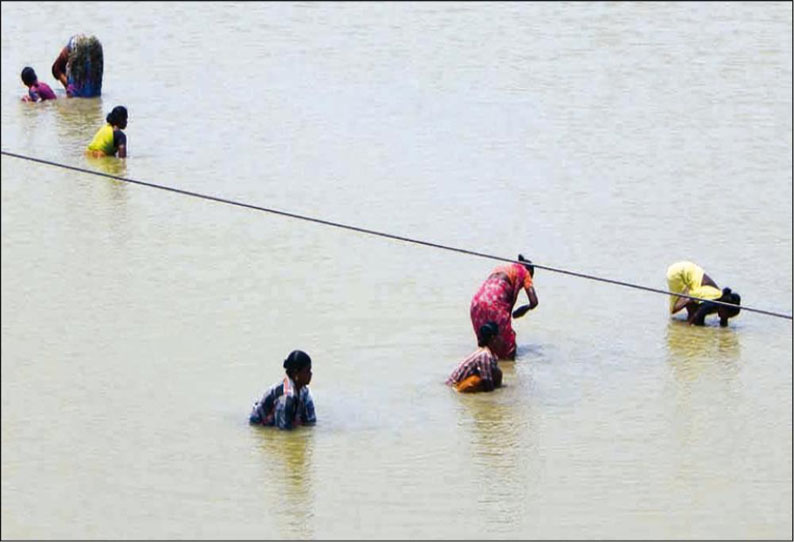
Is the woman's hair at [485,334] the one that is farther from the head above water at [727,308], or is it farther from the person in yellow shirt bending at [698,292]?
the head above water at [727,308]

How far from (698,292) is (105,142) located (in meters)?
6.51

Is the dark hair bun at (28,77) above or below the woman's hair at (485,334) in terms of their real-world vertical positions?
above

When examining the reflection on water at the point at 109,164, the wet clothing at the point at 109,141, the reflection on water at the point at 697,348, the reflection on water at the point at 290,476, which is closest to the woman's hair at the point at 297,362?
the reflection on water at the point at 290,476

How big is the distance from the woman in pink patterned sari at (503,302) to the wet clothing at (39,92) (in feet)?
29.0

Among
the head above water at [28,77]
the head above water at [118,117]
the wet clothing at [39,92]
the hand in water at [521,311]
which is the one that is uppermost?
the head above water at [28,77]

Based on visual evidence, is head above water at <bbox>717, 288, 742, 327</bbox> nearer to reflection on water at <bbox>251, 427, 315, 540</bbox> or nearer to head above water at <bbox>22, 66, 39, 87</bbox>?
reflection on water at <bbox>251, 427, 315, 540</bbox>

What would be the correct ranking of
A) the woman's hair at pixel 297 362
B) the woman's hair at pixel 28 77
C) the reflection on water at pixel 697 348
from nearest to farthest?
the woman's hair at pixel 297 362
the reflection on water at pixel 697 348
the woman's hair at pixel 28 77

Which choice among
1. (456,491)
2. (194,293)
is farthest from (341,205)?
(456,491)

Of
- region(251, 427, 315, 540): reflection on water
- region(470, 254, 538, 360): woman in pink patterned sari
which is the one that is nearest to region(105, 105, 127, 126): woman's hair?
region(470, 254, 538, 360): woman in pink patterned sari

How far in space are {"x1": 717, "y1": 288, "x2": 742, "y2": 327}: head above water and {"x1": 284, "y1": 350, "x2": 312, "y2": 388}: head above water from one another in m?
3.34

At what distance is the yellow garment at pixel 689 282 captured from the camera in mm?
13516

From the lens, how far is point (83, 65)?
20609 mm

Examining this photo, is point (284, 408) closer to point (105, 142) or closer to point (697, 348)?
point (697, 348)

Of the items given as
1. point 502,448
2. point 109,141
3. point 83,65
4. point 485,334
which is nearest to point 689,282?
point 485,334
